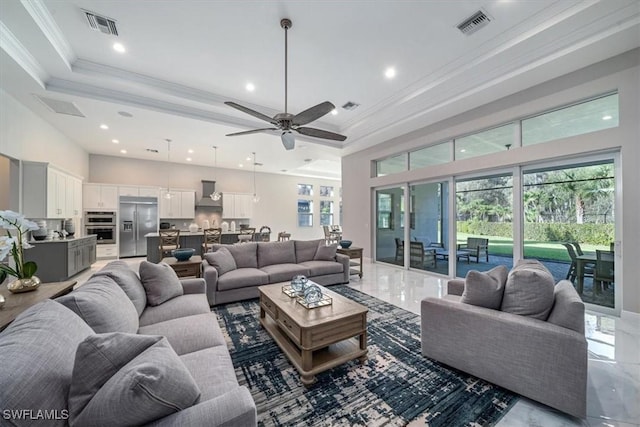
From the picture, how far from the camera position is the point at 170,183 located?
29.0 ft

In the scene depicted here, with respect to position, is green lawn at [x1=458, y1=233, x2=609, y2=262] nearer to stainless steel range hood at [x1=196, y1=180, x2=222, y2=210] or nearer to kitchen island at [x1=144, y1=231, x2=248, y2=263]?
kitchen island at [x1=144, y1=231, x2=248, y2=263]

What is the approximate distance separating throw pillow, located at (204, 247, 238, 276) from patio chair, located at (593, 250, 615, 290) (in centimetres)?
532

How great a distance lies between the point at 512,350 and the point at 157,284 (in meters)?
3.09

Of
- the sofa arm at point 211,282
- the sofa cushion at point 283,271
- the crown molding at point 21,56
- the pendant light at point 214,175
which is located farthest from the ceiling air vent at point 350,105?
the crown molding at point 21,56

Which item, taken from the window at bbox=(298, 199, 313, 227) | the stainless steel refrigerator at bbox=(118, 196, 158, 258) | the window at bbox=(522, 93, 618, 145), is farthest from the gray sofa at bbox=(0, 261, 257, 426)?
the window at bbox=(298, 199, 313, 227)

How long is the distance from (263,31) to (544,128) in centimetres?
443

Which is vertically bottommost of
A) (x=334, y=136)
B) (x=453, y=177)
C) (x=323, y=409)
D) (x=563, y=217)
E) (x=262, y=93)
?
(x=323, y=409)

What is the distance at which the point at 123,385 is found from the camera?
→ 35.3 inches

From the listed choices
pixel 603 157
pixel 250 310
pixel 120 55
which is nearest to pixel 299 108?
pixel 120 55

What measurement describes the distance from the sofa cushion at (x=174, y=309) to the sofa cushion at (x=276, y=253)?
1792 millimetres

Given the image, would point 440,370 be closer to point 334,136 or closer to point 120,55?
point 334,136

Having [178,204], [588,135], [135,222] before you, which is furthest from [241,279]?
[178,204]

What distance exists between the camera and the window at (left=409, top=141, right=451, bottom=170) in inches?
210

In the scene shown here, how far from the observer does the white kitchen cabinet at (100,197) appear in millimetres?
7137
